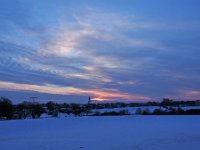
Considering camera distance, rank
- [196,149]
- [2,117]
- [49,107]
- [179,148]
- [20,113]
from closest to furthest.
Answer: [196,149]
[179,148]
[2,117]
[20,113]
[49,107]

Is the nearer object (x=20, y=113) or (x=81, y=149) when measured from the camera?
(x=81, y=149)

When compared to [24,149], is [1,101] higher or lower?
higher

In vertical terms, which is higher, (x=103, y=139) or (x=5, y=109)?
(x=5, y=109)

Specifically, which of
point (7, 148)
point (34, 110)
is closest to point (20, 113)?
point (34, 110)

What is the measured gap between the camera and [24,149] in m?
20.4

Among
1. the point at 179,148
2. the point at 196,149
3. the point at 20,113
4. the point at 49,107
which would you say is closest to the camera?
the point at 196,149

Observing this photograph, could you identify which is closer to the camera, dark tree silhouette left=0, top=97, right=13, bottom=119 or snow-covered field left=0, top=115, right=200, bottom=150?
snow-covered field left=0, top=115, right=200, bottom=150

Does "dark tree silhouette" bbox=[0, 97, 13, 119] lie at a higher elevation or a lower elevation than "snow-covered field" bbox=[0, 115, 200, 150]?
higher

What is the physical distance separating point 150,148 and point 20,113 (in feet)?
258

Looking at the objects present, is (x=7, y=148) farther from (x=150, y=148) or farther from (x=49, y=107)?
(x=49, y=107)

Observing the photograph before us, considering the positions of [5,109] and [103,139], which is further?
[5,109]

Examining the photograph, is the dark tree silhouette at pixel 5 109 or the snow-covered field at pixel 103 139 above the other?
the dark tree silhouette at pixel 5 109

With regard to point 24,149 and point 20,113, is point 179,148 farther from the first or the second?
point 20,113

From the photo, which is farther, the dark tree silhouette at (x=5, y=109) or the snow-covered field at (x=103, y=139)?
the dark tree silhouette at (x=5, y=109)
